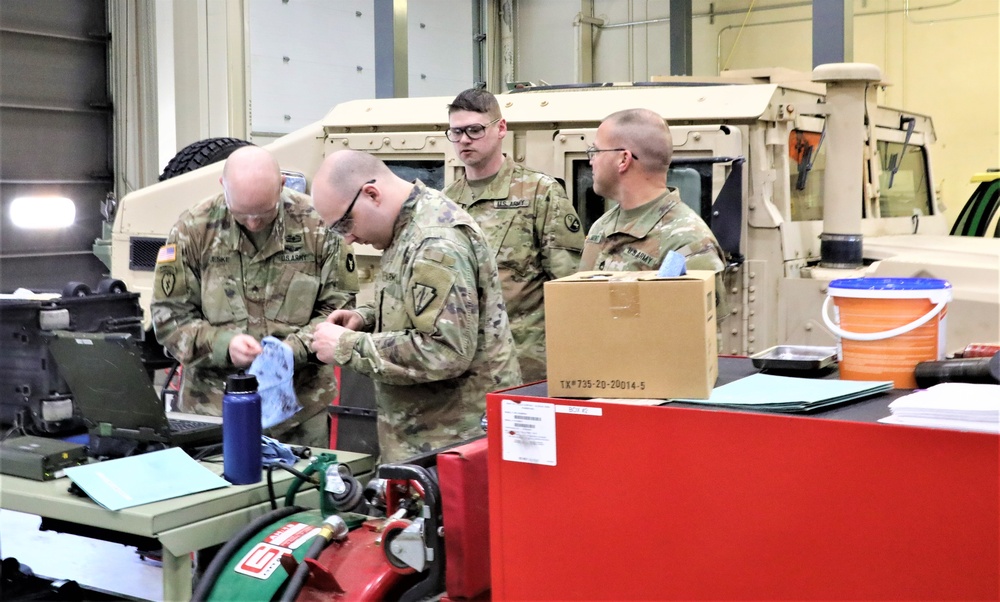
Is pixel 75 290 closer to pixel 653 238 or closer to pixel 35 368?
pixel 35 368

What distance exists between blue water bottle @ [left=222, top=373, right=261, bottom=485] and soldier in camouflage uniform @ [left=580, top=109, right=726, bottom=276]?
1158mm

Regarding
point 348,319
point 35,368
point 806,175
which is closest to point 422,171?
point 806,175

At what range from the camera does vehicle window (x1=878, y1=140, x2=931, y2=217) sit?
4.94 metres

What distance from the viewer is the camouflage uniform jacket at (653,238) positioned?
2.79 meters

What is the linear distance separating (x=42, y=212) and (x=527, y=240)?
269 inches

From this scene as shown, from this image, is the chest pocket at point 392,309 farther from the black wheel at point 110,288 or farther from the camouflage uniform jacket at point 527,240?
the black wheel at point 110,288

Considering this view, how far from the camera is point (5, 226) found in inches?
340

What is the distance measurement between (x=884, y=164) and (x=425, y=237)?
3.35 metres

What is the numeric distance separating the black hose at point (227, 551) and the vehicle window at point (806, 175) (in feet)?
9.26

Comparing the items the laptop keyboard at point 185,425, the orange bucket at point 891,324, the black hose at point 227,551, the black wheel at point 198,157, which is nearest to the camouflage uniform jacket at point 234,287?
the laptop keyboard at point 185,425

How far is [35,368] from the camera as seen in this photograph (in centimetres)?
454

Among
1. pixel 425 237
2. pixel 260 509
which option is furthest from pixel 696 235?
pixel 260 509

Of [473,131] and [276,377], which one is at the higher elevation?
[473,131]

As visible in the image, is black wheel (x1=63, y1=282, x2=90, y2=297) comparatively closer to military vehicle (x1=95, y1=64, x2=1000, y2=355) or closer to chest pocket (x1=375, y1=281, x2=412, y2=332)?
military vehicle (x1=95, y1=64, x2=1000, y2=355)
